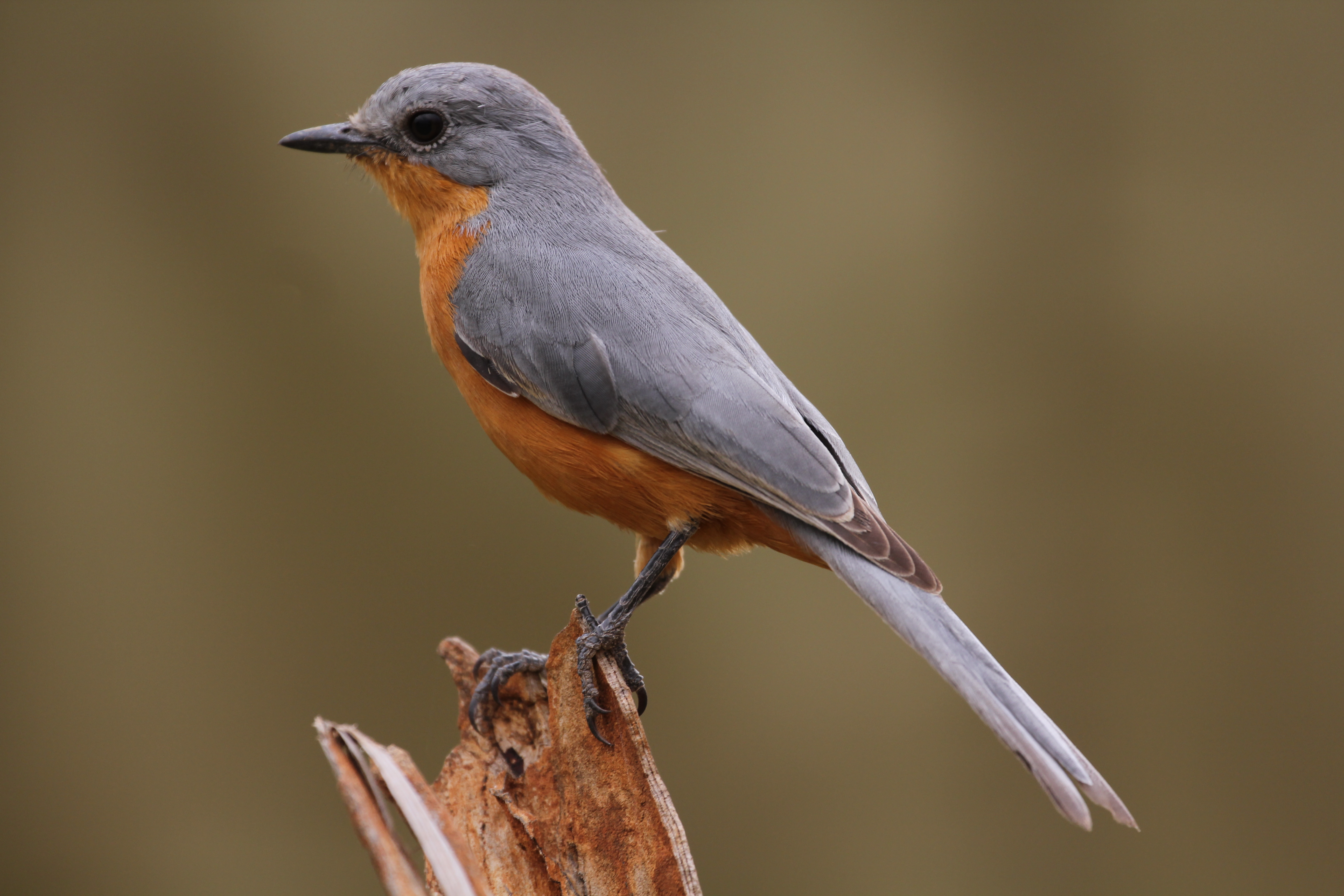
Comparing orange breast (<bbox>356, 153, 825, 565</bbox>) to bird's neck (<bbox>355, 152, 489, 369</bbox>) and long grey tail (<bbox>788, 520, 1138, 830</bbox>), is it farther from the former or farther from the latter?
long grey tail (<bbox>788, 520, 1138, 830</bbox>)

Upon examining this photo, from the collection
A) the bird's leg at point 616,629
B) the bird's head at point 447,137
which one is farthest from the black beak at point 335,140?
the bird's leg at point 616,629

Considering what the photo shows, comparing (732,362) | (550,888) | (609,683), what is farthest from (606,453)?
(550,888)

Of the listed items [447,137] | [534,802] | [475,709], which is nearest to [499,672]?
[475,709]

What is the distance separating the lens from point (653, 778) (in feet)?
6.05

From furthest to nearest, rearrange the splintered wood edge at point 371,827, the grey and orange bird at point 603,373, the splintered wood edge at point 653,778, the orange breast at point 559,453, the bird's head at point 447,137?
the bird's head at point 447,137 → the orange breast at point 559,453 → the grey and orange bird at point 603,373 → the splintered wood edge at point 653,778 → the splintered wood edge at point 371,827

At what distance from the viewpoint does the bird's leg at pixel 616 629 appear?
1953 mm

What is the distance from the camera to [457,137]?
7.91 feet

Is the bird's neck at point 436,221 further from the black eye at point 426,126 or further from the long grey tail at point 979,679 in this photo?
Result: the long grey tail at point 979,679

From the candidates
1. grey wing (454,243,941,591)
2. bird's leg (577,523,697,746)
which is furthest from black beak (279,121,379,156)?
bird's leg (577,523,697,746)

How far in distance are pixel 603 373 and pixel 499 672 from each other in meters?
0.70

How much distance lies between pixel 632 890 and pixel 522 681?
0.58 metres

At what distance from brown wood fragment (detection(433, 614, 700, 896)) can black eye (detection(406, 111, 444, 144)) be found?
3.93 feet

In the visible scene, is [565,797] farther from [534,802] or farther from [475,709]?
[475,709]

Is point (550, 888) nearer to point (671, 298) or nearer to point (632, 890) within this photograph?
point (632, 890)
